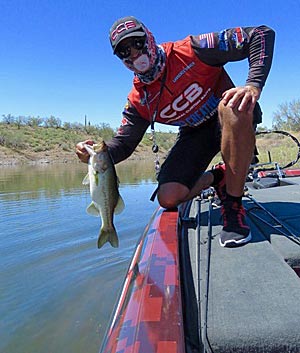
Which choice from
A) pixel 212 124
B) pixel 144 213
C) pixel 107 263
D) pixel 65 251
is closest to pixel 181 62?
pixel 212 124

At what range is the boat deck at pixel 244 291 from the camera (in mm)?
1237

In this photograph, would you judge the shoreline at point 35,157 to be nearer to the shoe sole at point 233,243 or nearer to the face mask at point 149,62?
the face mask at point 149,62

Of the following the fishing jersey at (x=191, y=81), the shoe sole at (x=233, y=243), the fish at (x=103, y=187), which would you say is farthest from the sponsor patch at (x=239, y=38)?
the shoe sole at (x=233, y=243)

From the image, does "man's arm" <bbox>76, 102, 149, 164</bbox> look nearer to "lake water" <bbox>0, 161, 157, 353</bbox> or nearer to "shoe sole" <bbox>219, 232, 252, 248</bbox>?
"shoe sole" <bbox>219, 232, 252, 248</bbox>

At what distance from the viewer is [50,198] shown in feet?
30.0

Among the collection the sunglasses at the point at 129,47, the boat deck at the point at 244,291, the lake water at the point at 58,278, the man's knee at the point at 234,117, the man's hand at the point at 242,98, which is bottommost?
the lake water at the point at 58,278

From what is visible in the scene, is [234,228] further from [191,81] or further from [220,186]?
[191,81]

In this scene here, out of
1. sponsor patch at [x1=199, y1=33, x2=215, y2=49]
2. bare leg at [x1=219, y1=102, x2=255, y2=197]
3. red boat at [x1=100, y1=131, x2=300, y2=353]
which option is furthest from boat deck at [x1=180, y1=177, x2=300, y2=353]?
sponsor patch at [x1=199, y1=33, x2=215, y2=49]

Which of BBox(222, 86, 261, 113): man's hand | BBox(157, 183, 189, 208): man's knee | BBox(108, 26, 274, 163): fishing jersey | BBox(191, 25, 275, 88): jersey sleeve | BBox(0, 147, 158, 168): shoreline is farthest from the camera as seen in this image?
BBox(0, 147, 158, 168): shoreline

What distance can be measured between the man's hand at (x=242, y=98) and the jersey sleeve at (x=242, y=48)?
0.47 ft

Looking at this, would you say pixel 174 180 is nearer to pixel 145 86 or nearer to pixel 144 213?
pixel 145 86

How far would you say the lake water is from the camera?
8.94 feet

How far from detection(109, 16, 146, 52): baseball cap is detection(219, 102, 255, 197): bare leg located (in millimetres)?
721

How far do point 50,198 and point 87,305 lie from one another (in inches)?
247
